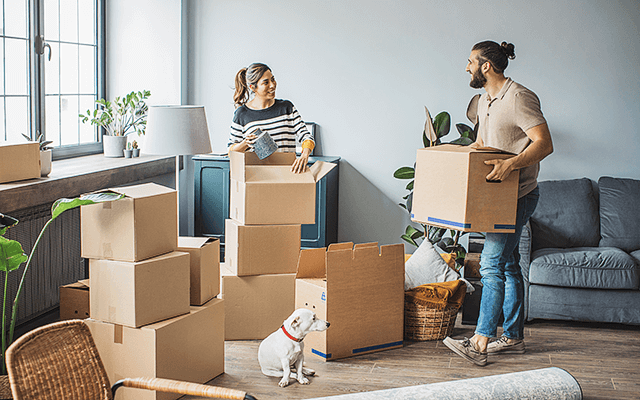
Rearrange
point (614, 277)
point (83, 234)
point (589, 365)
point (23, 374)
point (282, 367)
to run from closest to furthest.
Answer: point (23, 374) < point (83, 234) < point (282, 367) < point (589, 365) < point (614, 277)

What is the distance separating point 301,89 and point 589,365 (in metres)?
2.83

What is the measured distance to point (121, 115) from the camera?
13.5ft

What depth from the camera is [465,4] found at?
4.46 m

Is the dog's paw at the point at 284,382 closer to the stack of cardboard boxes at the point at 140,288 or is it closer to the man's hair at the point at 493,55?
the stack of cardboard boxes at the point at 140,288

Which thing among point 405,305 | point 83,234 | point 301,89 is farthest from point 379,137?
point 83,234

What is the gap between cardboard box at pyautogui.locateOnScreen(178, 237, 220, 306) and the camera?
2.64m

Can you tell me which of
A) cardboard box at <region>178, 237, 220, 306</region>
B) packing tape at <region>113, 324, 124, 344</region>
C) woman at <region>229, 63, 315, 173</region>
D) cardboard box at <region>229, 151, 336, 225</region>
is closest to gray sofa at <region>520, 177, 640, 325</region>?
cardboard box at <region>229, 151, 336, 225</region>

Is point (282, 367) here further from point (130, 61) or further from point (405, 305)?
point (130, 61)

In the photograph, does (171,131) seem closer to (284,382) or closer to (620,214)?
(284,382)

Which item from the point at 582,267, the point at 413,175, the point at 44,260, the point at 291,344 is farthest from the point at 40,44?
the point at 582,267

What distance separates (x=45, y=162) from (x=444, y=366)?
2.21 meters

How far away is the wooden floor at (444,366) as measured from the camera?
2.65m

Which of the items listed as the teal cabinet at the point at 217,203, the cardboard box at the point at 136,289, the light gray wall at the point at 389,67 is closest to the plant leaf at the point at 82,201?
the cardboard box at the point at 136,289

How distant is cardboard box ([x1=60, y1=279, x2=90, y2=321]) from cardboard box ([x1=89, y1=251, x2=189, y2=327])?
16.2 inches
